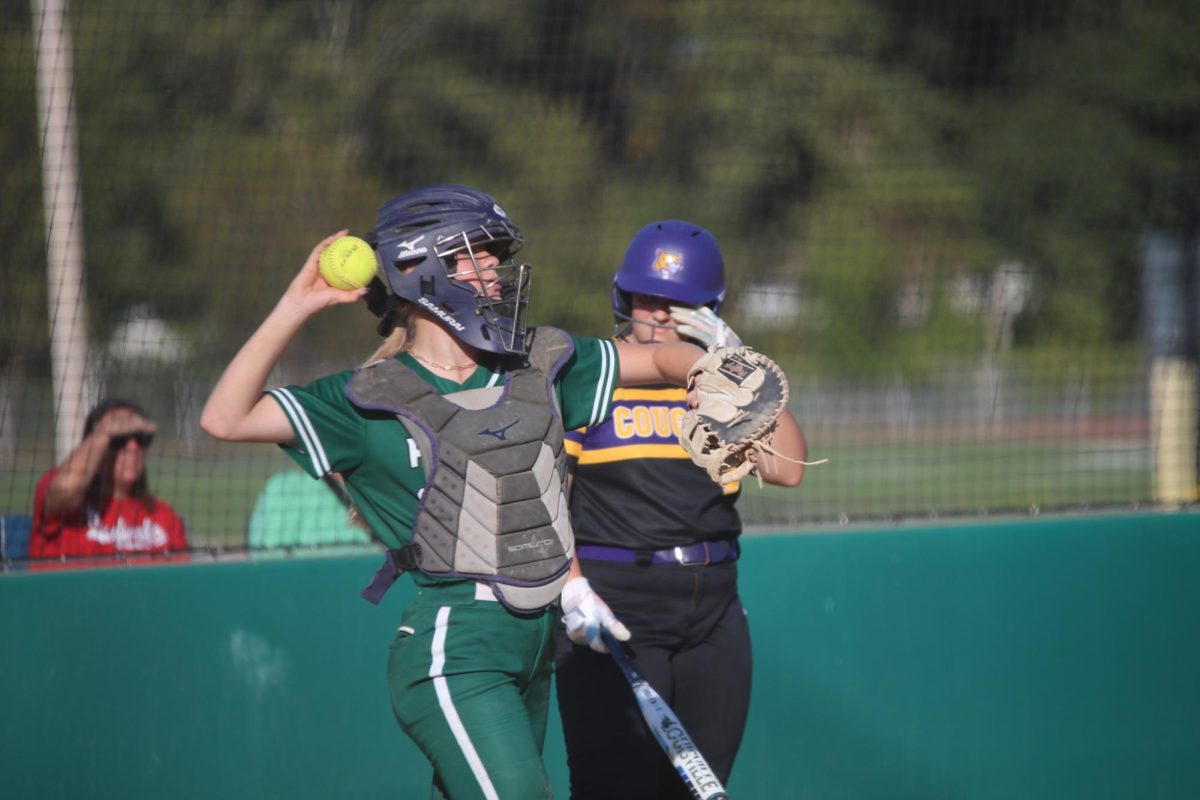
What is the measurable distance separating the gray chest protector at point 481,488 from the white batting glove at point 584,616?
0.27 metres

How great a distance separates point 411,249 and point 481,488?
613 mm

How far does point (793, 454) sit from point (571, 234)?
30.1ft

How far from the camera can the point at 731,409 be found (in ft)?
9.68

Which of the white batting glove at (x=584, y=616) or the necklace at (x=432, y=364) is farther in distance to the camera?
the white batting glove at (x=584, y=616)

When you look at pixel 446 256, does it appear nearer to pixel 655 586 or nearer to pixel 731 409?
pixel 731 409

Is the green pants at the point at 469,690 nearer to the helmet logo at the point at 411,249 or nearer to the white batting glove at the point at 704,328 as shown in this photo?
the helmet logo at the point at 411,249

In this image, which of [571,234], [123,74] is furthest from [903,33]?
[123,74]

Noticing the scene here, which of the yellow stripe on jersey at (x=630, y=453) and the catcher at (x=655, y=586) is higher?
the yellow stripe on jersey at (x=630, y=453)

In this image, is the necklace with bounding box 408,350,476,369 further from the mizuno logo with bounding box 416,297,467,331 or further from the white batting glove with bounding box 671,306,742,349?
the white batting glove with bounding box 671,306,742,349

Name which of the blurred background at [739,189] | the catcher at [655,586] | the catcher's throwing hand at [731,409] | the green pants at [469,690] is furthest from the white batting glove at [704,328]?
the blurred background at [739,189]

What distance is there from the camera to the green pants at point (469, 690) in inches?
111

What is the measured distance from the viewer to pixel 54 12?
7793 mm

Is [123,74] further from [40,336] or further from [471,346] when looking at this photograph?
[471,346]

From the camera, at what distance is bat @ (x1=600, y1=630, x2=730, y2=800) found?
10.7 feet
